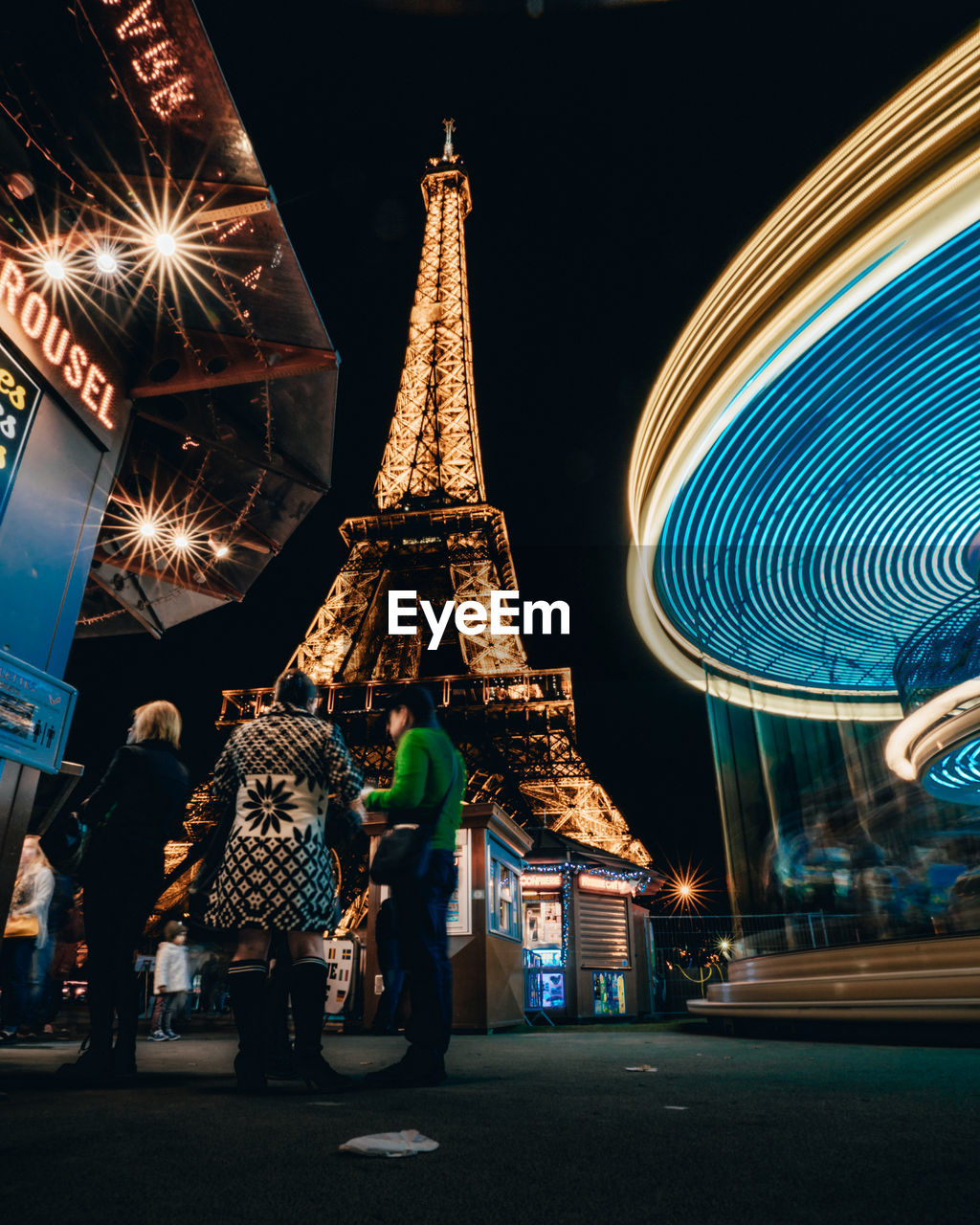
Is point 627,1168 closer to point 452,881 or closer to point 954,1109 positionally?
point 954,1109

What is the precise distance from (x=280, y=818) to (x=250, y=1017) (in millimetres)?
666

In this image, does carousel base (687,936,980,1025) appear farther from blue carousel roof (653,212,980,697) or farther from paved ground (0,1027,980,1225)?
blue carousel roof (653,212,980,697)

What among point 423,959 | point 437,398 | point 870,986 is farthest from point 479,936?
point 437,398

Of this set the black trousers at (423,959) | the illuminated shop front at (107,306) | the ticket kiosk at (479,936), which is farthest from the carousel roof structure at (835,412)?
the black trousers at (423,959)

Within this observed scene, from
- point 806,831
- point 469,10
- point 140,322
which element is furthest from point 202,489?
point 806,831

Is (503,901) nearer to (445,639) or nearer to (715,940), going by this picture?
(715,940)

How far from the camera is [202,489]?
570cm

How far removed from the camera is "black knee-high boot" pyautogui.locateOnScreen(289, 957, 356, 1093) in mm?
2621

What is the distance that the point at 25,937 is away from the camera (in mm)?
5883

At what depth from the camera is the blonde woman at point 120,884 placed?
3.12m

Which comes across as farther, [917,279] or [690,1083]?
[917,279]

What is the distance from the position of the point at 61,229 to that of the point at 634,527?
563 centimetres

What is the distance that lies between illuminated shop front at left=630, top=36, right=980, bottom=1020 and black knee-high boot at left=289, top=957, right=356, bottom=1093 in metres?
3.76

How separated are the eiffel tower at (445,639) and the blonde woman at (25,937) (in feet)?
53.3
